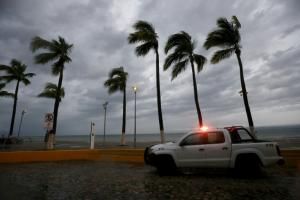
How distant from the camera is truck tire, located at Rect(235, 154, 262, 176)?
7630 millimetres

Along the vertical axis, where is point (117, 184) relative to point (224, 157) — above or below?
below

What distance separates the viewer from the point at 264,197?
5.30 meters

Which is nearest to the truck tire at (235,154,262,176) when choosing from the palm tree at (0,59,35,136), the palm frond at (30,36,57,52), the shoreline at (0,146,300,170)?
the shoreline at (0,146,300,170)

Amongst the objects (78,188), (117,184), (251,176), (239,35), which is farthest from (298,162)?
(239,35)

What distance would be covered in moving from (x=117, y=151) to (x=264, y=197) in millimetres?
10561

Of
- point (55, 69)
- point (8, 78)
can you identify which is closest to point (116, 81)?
point (55, 69)

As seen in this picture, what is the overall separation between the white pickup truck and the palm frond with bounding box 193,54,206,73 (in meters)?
13.8

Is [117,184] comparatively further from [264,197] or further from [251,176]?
[251,176]

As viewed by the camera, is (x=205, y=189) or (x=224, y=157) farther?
(x=224, y=157)

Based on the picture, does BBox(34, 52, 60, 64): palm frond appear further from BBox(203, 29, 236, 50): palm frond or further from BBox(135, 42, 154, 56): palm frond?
BBox(203, 29, 236, 50): palm frond

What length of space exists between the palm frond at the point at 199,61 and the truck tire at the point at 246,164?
1496cm

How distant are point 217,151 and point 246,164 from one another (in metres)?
1.08

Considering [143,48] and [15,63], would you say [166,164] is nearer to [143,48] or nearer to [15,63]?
[143,48]

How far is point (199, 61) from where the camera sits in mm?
21469
